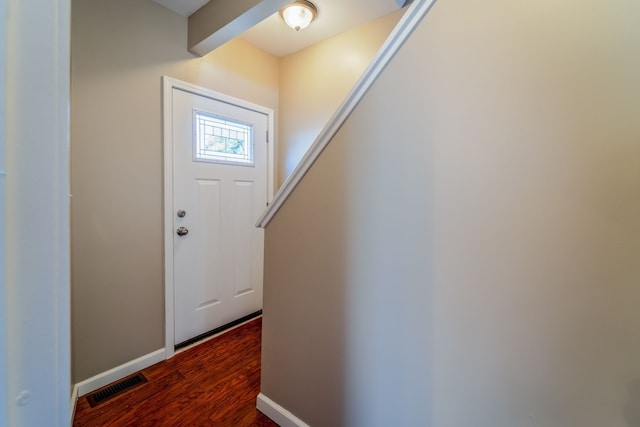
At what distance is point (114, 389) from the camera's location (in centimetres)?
162

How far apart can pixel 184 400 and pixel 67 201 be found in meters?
1.65

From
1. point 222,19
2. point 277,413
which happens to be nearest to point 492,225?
point 277,413

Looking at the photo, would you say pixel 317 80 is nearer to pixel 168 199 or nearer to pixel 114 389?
pixel 168 199

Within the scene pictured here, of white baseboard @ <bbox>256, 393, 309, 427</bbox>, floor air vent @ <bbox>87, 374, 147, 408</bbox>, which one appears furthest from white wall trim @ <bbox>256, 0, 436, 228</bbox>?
floor air vent @ <bbox>87, 374, 147, 408</bbox>

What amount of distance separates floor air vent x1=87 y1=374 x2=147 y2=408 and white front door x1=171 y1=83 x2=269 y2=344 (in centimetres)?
31

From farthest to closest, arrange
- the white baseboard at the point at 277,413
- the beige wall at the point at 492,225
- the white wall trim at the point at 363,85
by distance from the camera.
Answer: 1. the white baseboard at the point at 277,413
2. the white wall trim at the point at 363,85
3. the beige wall at the point at 492,225

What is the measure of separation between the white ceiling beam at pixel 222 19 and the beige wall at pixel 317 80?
82cm

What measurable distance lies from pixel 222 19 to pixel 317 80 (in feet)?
3.04

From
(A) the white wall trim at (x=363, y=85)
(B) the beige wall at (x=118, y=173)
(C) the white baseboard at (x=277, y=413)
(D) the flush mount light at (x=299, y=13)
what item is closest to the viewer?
(A) the white wall trim at (x=363, y=85)

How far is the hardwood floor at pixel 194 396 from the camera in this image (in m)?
1.41

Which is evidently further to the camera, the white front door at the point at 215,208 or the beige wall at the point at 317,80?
the beige wall at the point at 317,80

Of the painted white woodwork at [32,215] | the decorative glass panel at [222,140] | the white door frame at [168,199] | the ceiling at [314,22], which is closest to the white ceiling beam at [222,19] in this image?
the ceiling at [314,22]

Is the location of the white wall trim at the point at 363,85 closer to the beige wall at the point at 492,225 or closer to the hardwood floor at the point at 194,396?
the beige wall at the point at 492,225

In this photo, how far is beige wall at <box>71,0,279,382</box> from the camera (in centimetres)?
154
